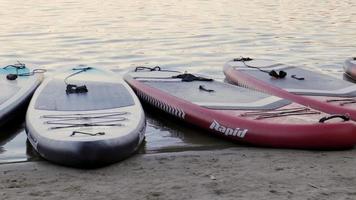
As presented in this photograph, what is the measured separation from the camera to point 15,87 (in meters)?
7.92

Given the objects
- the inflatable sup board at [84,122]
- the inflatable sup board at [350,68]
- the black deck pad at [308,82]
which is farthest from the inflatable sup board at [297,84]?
the inflatable sup board at [84,122]

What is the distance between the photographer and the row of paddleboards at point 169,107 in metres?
5.57

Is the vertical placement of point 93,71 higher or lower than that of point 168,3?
higher

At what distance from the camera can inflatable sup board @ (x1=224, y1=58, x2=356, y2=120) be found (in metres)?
6.96

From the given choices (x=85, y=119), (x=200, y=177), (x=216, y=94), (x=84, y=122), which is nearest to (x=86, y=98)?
(x=85, y=119)

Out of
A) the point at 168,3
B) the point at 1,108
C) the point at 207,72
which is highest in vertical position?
the point at 1,108

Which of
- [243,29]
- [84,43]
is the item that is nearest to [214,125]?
[84,43]

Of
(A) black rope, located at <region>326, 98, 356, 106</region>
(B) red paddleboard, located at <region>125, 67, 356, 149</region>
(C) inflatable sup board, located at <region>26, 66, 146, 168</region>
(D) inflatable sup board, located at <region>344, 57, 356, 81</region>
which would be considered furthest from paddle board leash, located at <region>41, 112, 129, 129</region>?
(D) inflatable sup board, located at <region>344, 57, 356, 81</region>

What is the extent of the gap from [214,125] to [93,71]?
9.26ft

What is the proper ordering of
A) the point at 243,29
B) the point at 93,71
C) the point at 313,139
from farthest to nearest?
the point at 243,29, the point at 93,71, the point at 313,139

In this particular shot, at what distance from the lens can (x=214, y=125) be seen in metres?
6.57

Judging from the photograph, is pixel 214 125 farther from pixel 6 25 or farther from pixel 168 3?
pixel 168 3

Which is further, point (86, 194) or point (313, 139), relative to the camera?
point (313, 139)

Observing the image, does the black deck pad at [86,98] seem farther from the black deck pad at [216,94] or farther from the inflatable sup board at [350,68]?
the inflatable sup board at [350,68]
